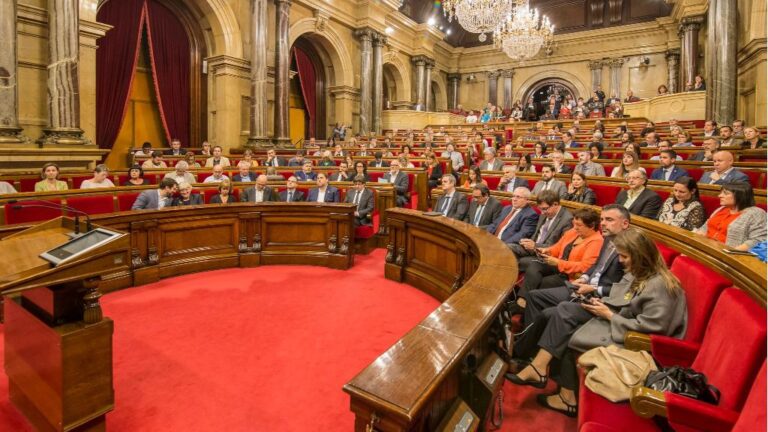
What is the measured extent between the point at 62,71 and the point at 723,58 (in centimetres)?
1264

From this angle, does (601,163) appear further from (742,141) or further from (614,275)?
(614,275)

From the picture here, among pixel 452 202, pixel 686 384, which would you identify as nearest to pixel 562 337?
pixel 686 384

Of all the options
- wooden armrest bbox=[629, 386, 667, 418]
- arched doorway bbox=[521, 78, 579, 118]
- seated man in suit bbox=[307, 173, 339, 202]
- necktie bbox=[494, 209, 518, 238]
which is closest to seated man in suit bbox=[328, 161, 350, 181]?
seated man in suit bbox=[307, 173, 339, 202]

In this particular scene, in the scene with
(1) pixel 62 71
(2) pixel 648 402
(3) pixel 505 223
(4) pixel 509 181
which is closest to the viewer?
(2) pixel 648 402

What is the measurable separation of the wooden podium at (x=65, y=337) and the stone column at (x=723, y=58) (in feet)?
39.1

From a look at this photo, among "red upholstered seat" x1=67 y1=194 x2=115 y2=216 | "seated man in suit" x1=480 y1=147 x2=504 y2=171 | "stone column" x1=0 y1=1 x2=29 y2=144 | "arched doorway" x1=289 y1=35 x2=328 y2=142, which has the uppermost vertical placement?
"arched doorway" x1=289 y1=35 x2=328 y2=142

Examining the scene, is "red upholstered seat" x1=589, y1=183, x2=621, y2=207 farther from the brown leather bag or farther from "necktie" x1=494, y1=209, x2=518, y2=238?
the brown leather bag

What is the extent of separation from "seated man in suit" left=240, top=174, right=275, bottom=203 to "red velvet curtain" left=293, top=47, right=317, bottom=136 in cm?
927

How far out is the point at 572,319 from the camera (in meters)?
2.39

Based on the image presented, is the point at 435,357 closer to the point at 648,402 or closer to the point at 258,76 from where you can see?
the point at 648,402

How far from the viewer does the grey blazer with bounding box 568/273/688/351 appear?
6.64 feet

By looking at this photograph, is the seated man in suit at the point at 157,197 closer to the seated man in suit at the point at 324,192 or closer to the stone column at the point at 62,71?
the seated man in suit at the point at 324,192

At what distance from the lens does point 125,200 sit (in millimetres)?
4820

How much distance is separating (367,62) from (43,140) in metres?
9.87
